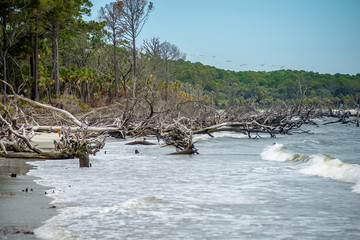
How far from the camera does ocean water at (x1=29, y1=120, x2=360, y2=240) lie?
6.18 meters

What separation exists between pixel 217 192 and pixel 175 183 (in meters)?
1.49

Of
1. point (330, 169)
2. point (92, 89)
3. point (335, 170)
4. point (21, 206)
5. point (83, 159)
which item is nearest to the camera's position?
point (21, 206)

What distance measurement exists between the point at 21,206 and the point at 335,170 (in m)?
8.83

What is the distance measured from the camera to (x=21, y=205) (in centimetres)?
725

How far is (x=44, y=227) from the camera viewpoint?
605 centimetres

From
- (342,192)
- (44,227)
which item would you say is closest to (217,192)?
(342,192)

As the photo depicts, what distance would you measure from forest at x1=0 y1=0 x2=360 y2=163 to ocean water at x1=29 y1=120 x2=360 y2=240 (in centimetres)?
174

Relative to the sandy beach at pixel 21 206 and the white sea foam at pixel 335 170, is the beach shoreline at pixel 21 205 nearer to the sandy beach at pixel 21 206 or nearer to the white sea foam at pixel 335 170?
the sandy beach at pixel 21 206

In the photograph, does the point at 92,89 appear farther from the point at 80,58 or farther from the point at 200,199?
the point at 200,199

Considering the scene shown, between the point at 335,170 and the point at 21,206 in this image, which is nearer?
the point at 21,206

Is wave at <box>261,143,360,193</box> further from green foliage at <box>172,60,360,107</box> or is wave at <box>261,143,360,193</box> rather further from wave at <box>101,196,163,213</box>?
green foliage at <box>172,60,360,107</box>

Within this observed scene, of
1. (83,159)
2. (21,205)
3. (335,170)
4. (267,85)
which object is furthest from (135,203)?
(267,85)

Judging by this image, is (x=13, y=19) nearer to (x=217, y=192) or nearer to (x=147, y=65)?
(x=217, y=192)

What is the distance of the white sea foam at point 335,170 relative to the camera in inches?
458
